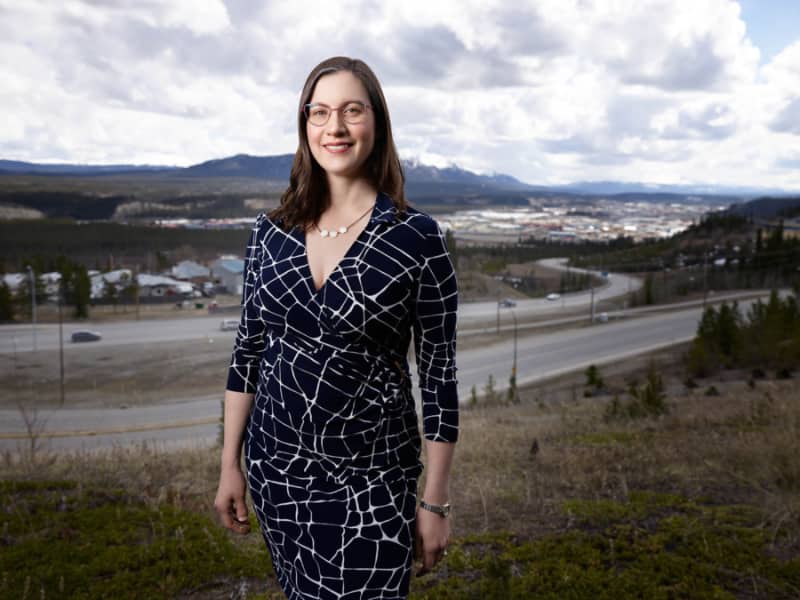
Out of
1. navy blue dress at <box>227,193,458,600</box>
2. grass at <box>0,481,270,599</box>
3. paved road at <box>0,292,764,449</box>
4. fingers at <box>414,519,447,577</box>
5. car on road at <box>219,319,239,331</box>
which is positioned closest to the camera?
navy blue dress at <box>227,193,458,600</box>

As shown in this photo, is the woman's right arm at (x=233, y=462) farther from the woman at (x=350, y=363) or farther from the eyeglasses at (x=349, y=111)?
the eyeglasses at (x=349, y=111)

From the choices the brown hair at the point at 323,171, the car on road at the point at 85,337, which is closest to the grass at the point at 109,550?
the brown hair at the point at 323,171

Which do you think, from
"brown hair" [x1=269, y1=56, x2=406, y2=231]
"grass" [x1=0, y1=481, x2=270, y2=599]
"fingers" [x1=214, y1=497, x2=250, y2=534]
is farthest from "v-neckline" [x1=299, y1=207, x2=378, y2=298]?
"grass" [x1=0, y1=481, x2=270, y2=599]

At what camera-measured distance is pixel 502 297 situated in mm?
82375

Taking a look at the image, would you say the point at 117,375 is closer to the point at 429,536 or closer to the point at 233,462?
the point at 233,462

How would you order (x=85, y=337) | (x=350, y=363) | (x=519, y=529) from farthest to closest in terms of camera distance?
(x=85, y=337), (x=519, y=529), (x=350, y=363)

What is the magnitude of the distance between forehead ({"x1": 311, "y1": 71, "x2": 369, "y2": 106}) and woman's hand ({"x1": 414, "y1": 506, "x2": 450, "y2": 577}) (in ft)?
3.99

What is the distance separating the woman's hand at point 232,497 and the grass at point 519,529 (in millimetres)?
1596

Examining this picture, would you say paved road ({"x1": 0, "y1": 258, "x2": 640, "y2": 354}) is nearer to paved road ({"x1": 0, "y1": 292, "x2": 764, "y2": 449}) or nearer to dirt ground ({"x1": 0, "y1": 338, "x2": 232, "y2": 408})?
dirt ground ({"x1": 0, "y1": 338, "x2": 232, "y2": 408})

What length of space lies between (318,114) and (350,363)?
0.74 metres

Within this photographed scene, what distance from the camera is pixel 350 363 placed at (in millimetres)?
1873

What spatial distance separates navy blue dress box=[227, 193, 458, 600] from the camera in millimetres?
1876

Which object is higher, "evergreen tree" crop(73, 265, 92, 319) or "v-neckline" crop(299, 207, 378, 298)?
"v-neckline" crop(299, 207, 378, 298)

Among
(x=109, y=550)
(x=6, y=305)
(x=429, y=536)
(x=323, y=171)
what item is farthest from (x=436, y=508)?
(x=6, y=305)
